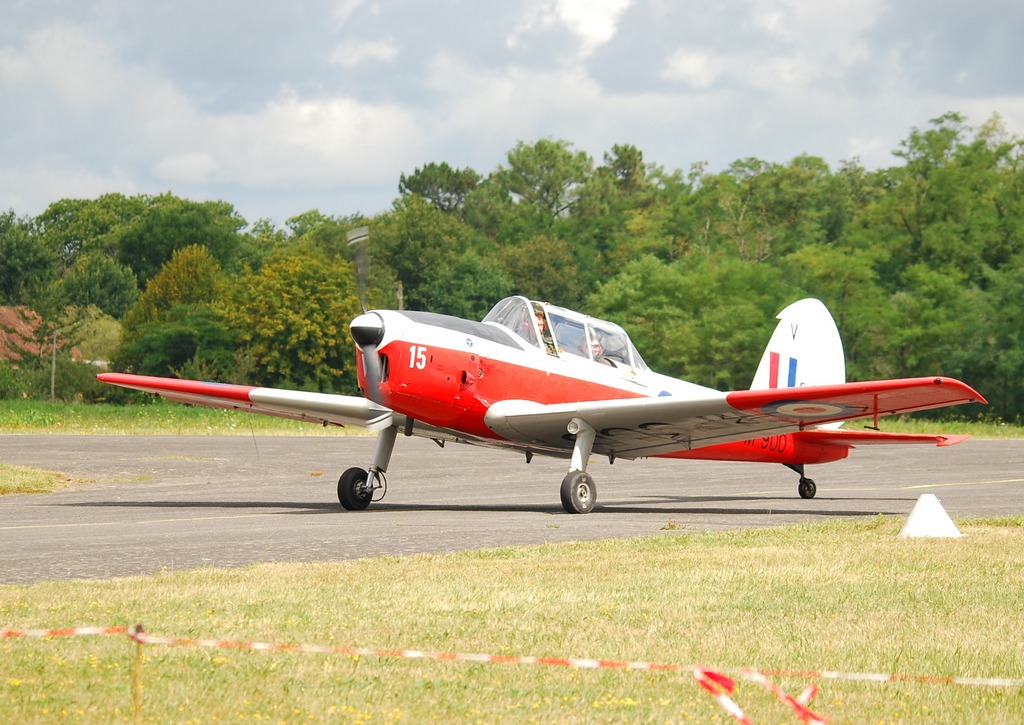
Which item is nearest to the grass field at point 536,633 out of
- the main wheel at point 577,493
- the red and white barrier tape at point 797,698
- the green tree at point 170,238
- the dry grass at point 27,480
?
the red and white barrier tape at point 797,698

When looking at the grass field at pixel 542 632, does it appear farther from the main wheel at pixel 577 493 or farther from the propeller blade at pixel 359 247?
the propeller blade at pixel 359 247

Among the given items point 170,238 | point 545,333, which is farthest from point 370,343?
point 170,238

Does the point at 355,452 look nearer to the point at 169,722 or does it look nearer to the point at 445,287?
the point at 169,722

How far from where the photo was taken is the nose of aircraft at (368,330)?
14788 millimetres

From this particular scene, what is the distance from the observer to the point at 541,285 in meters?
95.4

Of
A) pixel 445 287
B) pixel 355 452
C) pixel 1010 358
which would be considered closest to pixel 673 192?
pixel 445 287

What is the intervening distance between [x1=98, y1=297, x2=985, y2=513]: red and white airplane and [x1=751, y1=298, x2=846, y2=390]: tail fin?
1.89 metres

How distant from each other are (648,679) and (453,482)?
1825 cm

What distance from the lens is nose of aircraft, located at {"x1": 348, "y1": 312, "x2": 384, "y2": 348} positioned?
48.5 ft

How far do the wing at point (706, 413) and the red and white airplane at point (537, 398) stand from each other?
2 cm

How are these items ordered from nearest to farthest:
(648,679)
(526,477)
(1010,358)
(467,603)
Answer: (648,679) → (467,603) → (526,477) → (1010,358)

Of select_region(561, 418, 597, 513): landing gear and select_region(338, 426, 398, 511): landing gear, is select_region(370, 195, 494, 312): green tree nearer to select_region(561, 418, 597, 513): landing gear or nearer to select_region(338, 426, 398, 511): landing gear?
select_region(338, 426, 398, 511): landing gear

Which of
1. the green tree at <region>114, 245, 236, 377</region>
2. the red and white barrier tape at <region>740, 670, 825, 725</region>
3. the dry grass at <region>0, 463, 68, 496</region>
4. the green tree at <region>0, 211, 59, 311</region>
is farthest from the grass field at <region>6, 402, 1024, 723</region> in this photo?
the green tree at <region>0, 211, 59, 311</region>

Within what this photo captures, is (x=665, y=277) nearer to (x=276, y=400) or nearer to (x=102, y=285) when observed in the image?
(x=102, y=285)
